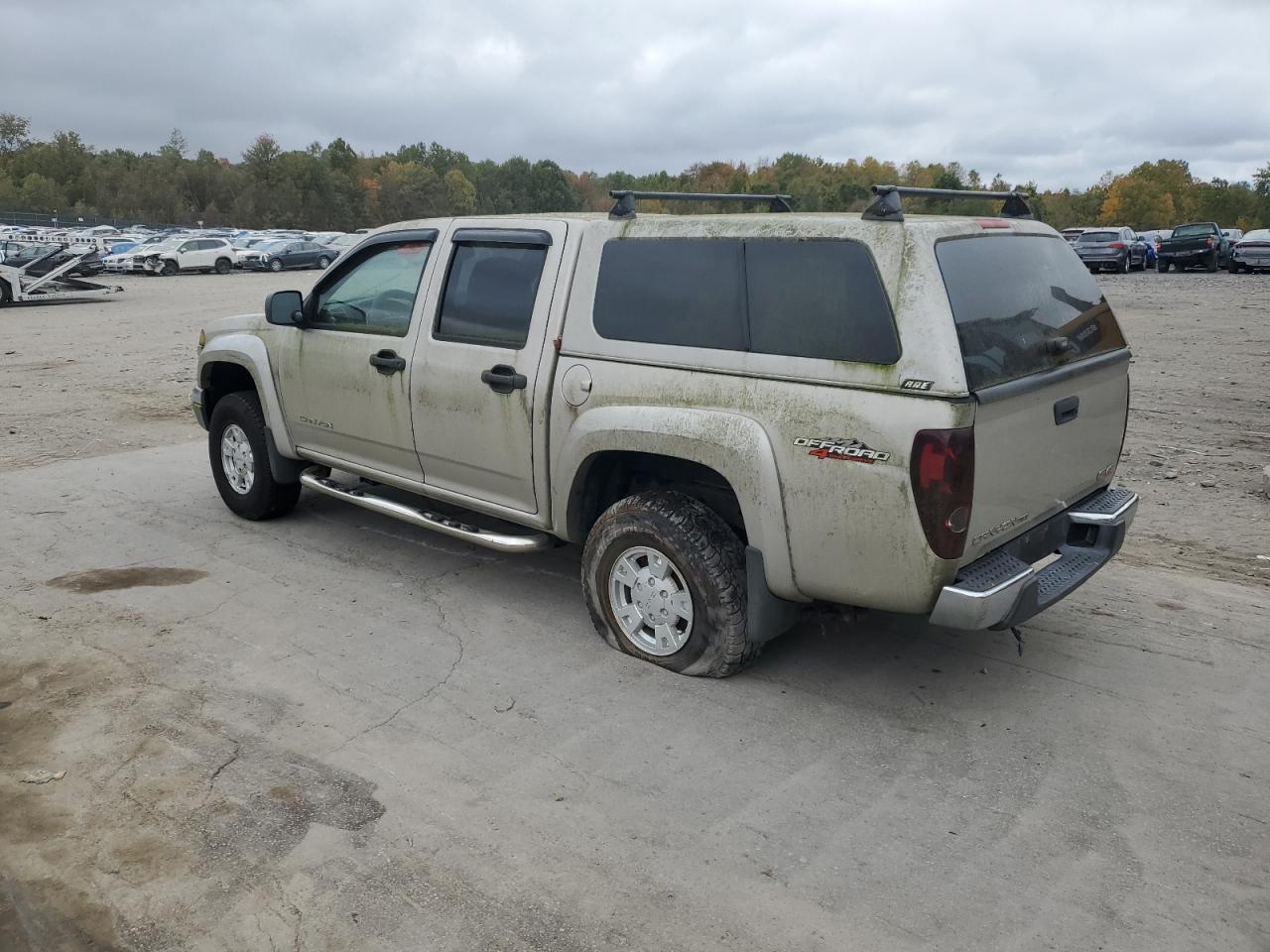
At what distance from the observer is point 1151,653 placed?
4.64 m

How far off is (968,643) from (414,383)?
9.72 feet

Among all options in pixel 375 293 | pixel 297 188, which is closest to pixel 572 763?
pixel 375 293

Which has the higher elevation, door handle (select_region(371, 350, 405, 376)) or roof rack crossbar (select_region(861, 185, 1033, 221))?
roof rack crossbar (select_region(861, 185, 1033, 221))

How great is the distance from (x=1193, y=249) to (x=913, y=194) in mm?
36011

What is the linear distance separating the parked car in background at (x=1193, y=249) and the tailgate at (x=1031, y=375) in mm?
35149


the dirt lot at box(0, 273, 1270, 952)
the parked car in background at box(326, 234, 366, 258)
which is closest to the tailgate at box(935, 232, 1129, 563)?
the dirt lot at box(0, 273, 1270, 952)

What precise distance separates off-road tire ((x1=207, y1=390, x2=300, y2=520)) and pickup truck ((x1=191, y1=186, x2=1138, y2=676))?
3.60 ft

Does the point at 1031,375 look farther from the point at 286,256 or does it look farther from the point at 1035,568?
the point at 286,256

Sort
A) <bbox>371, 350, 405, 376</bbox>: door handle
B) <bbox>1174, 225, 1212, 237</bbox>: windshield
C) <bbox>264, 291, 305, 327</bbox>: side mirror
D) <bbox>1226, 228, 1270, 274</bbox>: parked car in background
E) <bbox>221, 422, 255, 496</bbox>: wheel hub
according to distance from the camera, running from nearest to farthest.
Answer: <bbox>371, 350, 405, 376</bbox>: door handle
<bbox>264, 291, 305, 327</bbox>: side mirror
<bbox>221, 422, 255, 496</bbox>: wheel hub
<bbox>1226, 228, 1270, 274</bbox>: parked car in background
<bbox>1174, 225, 1212, 237</bbox>: windshield

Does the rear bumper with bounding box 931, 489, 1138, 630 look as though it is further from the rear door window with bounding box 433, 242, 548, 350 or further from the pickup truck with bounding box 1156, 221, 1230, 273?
the pickup truck with bounding box 1156, 221, 1230, 273

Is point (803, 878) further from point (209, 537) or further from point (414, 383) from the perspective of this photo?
point (209, 537)

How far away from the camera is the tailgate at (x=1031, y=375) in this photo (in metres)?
3.68

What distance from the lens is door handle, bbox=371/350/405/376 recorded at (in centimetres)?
530

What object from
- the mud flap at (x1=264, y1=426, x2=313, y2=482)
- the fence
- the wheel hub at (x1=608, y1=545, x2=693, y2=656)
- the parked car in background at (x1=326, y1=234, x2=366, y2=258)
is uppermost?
the fence
